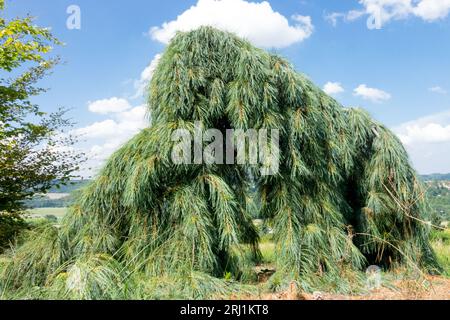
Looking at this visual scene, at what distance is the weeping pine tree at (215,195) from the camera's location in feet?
11.1

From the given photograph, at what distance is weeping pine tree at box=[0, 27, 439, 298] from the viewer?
3375 millimetres

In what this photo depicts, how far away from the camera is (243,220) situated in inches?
152

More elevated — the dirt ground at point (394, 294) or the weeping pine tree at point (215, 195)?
the weeping pine tree at point (215, 195)

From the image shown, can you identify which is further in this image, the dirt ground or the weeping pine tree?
the weeping pine tree

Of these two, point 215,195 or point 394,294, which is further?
point 215,195

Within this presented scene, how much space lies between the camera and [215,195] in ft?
11.5

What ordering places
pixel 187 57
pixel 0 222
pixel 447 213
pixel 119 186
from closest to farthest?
pixel 119 186
pixel 187 57
pixel 447 213
pixel 0 222

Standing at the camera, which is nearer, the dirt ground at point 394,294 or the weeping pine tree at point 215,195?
the dirt ground at point 394,294

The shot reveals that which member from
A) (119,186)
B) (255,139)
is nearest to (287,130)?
(255,139)

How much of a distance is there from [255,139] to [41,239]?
86.5 inches

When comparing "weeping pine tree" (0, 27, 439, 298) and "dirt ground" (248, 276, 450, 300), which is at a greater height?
"weeping pine tree" (0, 27, 439, 298)

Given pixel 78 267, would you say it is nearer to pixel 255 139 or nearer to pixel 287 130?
pixel 255 139

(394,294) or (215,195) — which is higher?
(215,195)
